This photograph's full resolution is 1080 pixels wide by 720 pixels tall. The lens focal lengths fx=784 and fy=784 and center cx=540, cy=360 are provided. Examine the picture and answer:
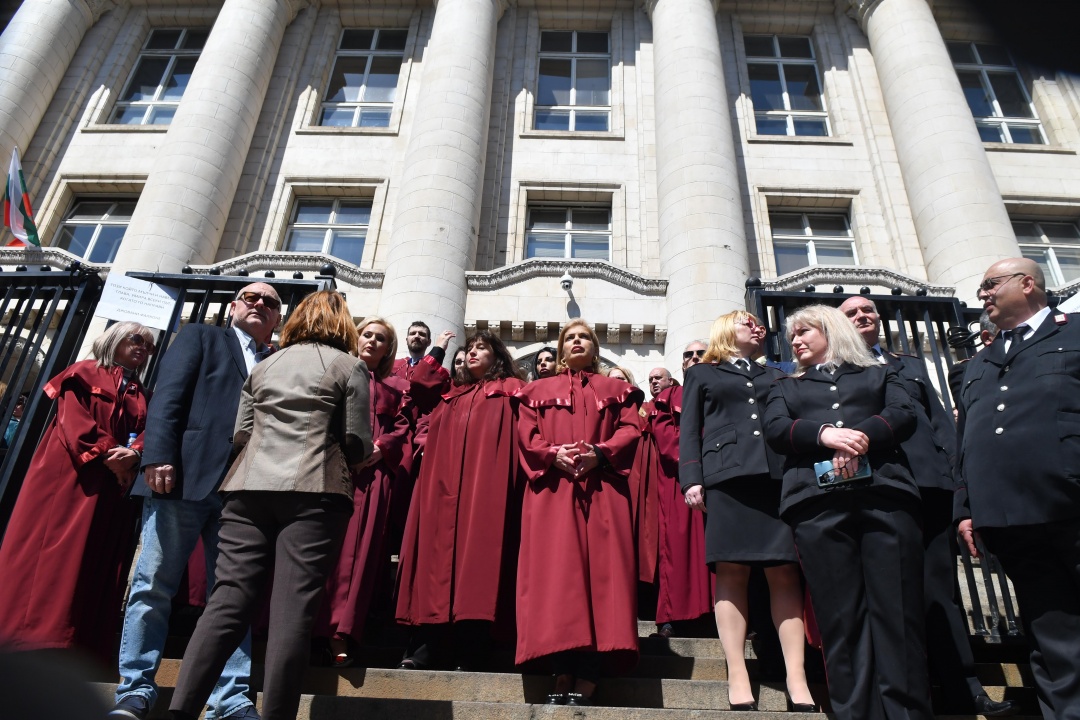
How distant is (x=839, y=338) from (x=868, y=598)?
1.29m

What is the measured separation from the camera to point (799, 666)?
3764mm

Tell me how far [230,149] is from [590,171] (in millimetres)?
6745

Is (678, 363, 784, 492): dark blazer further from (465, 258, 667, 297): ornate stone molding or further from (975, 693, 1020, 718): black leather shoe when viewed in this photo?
(465, 258, 667, 297): ornate stone molding

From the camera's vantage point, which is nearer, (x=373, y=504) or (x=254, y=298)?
(x=254, y=298)

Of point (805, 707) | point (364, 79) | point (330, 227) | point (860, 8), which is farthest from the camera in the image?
point (364, 79)

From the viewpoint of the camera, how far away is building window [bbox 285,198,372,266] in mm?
14609

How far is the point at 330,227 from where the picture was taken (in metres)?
14.9

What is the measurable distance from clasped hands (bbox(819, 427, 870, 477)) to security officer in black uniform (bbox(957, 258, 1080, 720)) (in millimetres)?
660

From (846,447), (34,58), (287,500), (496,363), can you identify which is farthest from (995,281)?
(34,58)

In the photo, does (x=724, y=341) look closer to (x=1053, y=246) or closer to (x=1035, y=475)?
(x=1035, y=475)

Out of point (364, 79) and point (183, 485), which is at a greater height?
point (364, 79)

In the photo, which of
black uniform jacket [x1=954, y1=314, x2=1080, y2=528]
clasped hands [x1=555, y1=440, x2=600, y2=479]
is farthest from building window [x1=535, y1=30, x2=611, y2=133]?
black uniform jacket [x1=954, y1=314, x2=1080, y2=528]

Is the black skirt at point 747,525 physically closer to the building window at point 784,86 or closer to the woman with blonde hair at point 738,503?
the woman with blonde hair at point 738,503

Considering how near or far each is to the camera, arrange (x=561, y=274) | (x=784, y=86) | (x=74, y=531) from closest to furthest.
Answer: (x=74, y=531) < (x=561, y=274) < (x=784, y=86)
